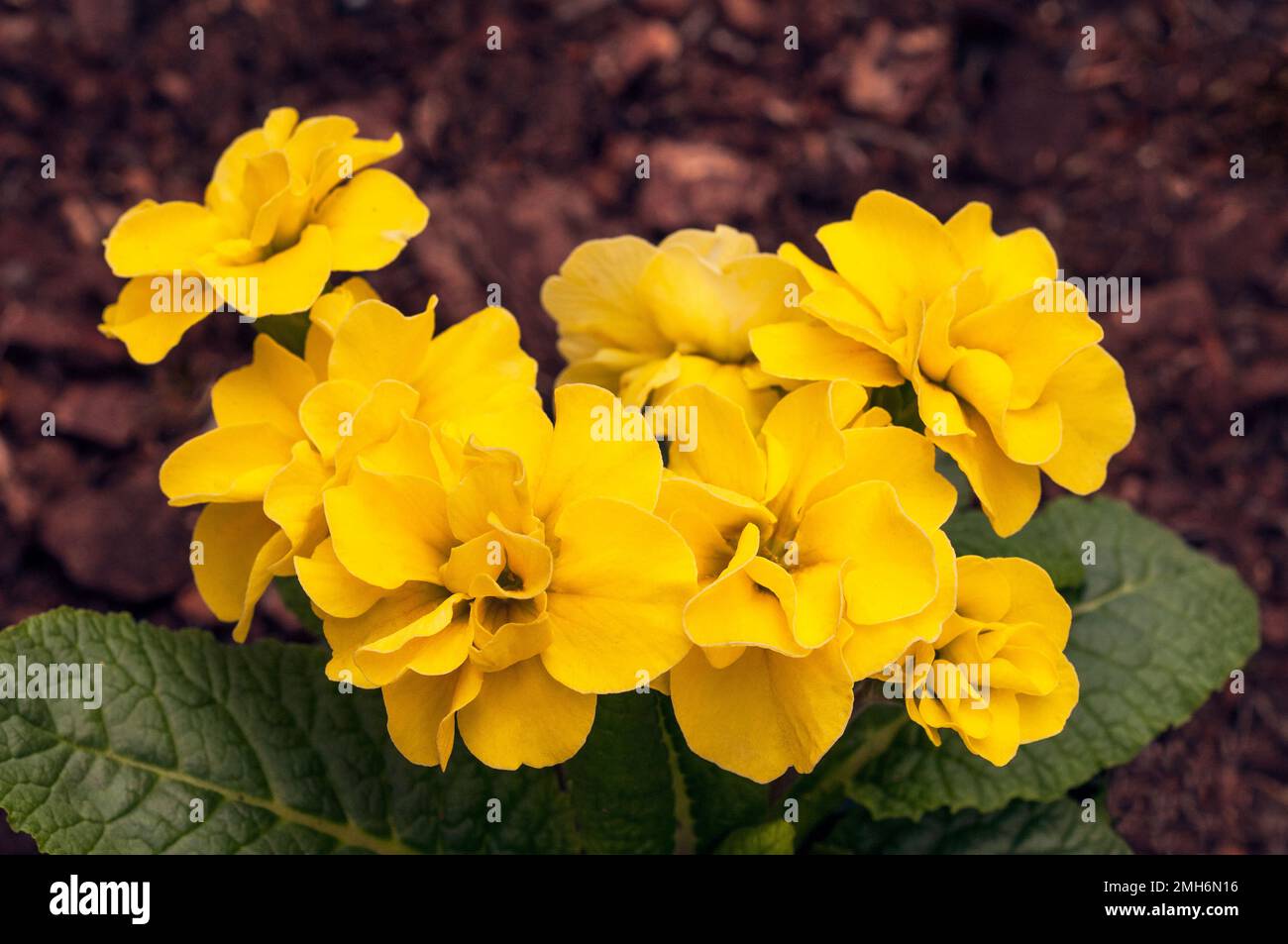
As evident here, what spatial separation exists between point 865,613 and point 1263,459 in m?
2.10

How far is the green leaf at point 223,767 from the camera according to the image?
1.63 meters

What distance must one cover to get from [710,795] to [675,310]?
0.73 meters

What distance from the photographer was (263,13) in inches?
124

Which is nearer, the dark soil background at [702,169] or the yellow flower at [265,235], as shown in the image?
the yellow flower at [265,235]

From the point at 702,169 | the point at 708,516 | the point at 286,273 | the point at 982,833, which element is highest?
the point at 702,169

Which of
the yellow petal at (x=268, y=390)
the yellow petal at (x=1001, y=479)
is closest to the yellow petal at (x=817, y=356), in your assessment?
the yellow petal at (x=1001, y=479)

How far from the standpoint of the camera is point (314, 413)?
1370 mm

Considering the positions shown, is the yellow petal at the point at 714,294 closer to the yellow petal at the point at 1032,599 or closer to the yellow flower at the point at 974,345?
the yellow flower at the point at 974,345

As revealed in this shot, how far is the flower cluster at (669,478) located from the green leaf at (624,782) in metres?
0.24

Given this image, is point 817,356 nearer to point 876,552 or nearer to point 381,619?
point 876,552

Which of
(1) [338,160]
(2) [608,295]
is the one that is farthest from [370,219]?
(2) [608,295]

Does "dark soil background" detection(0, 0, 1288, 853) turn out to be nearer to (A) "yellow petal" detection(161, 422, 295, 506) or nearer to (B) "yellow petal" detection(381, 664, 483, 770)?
(A) "yellow petal" detection(161, 422, 295, 506)
